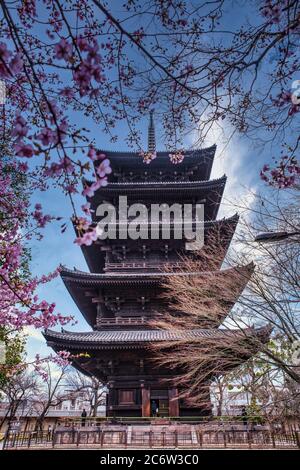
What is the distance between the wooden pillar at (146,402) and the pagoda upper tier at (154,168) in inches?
434

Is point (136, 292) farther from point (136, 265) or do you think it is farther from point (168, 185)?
point (168, 185)

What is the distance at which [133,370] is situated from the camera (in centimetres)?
1290

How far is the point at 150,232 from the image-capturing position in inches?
630

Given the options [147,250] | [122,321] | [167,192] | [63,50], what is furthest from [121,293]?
[63,50]

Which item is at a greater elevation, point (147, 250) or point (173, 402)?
point (147, 250)

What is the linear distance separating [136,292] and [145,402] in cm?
449

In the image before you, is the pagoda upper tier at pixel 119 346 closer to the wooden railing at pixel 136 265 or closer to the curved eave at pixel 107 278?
the curved eave at pixel 107 278

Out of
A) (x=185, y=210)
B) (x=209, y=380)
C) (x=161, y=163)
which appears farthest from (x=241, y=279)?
(x=161, y=163)

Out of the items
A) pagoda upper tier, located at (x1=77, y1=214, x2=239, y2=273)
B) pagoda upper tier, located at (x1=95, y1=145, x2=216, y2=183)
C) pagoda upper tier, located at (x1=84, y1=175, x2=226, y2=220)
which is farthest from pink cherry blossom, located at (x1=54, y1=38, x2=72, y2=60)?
pagoda upper tier, located at (x1=95, y1=145, x2=216, y2=183)

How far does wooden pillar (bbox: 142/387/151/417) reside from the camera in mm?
11931

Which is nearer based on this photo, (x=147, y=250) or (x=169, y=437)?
(x=169, y=437)

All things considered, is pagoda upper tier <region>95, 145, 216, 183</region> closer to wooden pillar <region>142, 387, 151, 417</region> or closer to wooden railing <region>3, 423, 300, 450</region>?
wooden pillar <region>142, 387, 151, 417</region>

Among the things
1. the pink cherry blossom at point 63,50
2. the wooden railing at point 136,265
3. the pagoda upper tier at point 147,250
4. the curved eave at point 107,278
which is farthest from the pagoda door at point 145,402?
the pink cherry blossom at point 63,50
